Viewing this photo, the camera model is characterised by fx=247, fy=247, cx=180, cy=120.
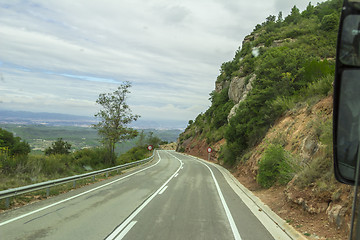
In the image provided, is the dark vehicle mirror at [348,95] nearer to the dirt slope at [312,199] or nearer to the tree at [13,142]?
the dirt slope at [312,199]

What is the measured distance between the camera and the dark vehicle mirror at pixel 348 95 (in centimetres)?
184

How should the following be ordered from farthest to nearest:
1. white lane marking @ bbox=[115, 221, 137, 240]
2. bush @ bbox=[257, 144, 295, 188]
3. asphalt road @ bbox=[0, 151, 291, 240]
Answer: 1. bush @ bbox=[257, 144, 295, 188]
2. asphalt road @ bbox=[0, 151, 291, 240]
3. white lane marking @ bbox=[115, 221, 137, 240]

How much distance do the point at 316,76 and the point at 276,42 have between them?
87.0 ft

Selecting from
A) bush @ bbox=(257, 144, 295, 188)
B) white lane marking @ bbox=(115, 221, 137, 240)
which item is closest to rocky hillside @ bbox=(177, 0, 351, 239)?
bush @ bbox=(257, 144, 295, 188)

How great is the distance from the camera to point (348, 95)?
1.96m

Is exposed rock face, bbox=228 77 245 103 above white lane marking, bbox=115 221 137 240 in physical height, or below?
above

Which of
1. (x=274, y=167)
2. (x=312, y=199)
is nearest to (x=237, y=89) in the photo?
(x=274, y=167)

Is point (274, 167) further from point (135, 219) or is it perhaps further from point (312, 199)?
point (135, 219)

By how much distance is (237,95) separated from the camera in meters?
40.3

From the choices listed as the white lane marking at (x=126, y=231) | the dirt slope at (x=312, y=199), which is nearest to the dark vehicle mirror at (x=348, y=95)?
the dirt slope at (x=312, y=199)

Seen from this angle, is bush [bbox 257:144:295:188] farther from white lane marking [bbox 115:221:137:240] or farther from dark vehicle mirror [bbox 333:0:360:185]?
dark vehicle mirror [bbox 333:0:360:185]

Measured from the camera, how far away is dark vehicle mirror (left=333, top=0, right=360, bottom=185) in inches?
72.5

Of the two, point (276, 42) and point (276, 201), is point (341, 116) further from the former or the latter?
point (276, 42)

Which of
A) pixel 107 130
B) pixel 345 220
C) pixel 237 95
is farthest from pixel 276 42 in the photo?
pixel 345 220
